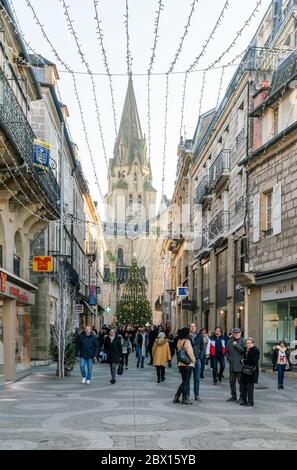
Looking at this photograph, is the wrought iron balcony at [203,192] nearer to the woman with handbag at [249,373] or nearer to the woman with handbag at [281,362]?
the woman with handbag at [281,362]

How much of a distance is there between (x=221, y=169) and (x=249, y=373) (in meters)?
18.8

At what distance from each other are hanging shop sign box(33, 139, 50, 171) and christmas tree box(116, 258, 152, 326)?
2381 inches

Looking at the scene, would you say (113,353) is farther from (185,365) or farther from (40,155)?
(40,155)

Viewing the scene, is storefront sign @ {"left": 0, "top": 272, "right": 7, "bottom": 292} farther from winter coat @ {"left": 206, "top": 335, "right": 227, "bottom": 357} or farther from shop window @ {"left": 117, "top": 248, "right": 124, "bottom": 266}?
shop window @ {"left": 117, "top": 248, "right": 124, "bottom": 266}

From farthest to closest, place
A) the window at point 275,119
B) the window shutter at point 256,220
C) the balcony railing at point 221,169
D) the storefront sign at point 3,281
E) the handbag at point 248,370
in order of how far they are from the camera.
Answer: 1. the balcony railing at point 221,169
2. the window shutter at point 256,220
3. the window at point 275,119
4. the storefront sign at point 3,281
5. the handbag at point 248,370

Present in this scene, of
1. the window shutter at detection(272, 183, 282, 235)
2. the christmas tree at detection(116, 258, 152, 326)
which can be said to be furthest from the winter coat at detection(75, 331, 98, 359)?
the christmas tree at detection(116, 258, 152, 326)

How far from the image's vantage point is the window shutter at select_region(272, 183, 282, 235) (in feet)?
67.5

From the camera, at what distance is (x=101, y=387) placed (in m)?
16.1

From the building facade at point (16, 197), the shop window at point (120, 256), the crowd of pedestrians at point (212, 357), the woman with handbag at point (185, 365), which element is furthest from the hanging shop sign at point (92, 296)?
the shop window at point (120, 256)

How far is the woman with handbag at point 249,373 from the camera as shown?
12.4 m

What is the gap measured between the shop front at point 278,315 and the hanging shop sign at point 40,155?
336 inches

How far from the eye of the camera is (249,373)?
1234cm

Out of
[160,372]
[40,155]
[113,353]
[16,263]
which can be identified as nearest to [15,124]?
[40,155]
